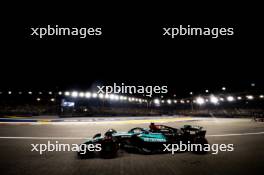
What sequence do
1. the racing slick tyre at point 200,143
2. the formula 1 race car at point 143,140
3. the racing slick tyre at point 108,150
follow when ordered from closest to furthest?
the racing slick tyre at point 108,150 < the formula 1 race car at point 143,140 < the racing slick tyre at point 200,143

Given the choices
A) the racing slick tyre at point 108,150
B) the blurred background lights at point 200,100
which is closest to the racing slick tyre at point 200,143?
the racing slick tyre at point 108,150

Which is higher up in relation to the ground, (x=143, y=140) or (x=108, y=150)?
(x=143, y=140)

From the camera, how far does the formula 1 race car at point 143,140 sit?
7.26m

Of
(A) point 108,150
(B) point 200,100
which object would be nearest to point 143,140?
(A) point 108,150

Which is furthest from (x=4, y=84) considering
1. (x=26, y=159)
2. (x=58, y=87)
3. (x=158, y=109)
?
(x=158, y=109)

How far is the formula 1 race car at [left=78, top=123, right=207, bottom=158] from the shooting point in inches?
286

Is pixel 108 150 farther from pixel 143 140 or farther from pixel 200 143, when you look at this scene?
pixel 200 143

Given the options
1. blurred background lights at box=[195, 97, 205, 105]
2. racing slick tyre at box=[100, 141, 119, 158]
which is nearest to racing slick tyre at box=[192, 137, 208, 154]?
racing slick tyre at box=[100, 141, 119, 158]

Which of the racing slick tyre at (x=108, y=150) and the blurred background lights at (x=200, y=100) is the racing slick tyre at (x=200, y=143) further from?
the blurred background lights at (x=200, y=100)

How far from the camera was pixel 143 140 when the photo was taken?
25.6 feet

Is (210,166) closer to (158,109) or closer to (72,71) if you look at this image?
(72,71)

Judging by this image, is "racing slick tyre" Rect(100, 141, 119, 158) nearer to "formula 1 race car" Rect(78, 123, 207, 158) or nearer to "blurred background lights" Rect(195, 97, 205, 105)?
"formula 1 race car" Rect(78, 123, 207, 158)

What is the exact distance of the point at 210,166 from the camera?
6.18 meters

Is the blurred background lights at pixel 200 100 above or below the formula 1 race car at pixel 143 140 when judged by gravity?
above
